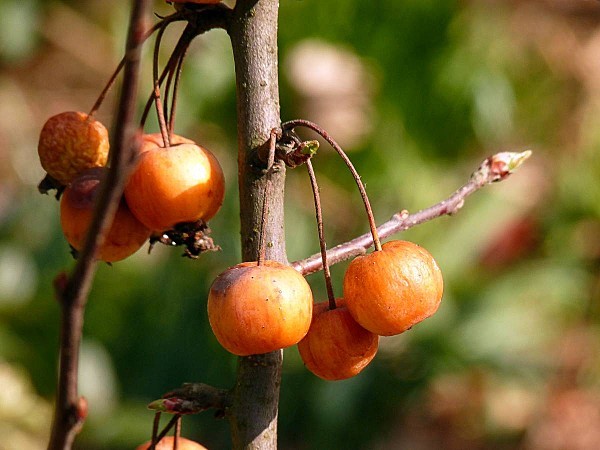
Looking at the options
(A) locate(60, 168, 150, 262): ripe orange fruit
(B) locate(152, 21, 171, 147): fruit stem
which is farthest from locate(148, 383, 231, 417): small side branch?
(B) locate(152, 21, 171, 147): fruit stem

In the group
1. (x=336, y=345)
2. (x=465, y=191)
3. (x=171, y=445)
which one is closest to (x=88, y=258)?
(x=336, y=345)

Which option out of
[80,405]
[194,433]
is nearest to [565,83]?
[194,433]

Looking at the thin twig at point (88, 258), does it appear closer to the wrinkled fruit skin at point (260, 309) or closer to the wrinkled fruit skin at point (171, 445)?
the wrinkled fruit skin at point (260, 309)

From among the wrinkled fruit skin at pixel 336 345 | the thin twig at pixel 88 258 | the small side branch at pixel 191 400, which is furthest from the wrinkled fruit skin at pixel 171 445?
the thin twig at pixel 88 258

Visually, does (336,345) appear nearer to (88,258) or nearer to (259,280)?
(259,280)

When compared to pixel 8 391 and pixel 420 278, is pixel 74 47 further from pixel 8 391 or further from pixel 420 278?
pixel 420 278

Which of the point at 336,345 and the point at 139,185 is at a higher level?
the point at 139,185

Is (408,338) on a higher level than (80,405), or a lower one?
higher
